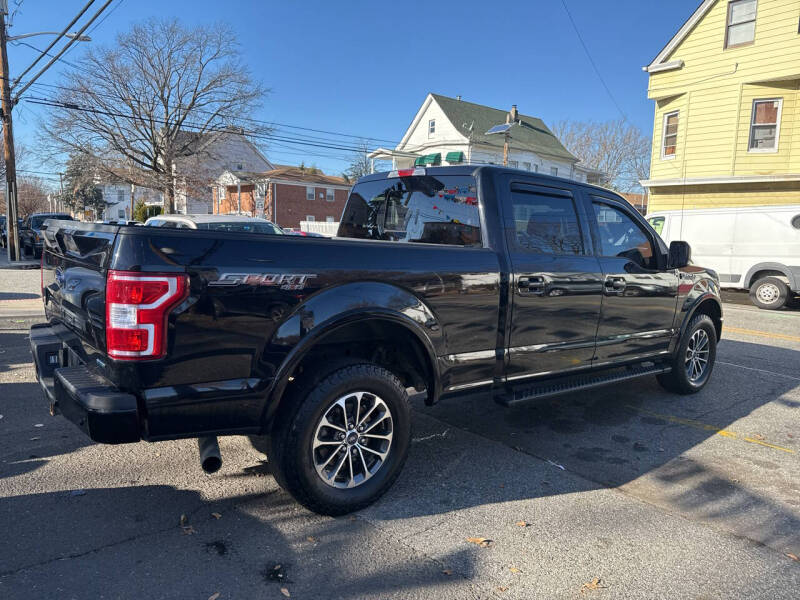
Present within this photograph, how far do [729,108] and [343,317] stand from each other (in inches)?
778

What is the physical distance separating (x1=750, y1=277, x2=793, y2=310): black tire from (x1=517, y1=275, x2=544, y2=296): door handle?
39.5 ft

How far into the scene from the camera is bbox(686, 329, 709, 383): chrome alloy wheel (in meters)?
5.74

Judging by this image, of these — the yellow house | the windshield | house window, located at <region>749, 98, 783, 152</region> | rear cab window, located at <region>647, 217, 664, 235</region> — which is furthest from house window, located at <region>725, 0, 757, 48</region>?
the windshield

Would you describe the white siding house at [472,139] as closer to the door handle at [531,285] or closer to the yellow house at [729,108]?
the yellow house at [729,108]

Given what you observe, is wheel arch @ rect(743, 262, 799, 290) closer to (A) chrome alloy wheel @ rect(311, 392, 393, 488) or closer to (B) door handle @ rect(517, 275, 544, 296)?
(B) door handle @ rect(517, 275, 544, 296)

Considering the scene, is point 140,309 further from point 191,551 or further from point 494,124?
point 494,124

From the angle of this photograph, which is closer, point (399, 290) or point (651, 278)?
point (399, 290)

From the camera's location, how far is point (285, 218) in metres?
44.9

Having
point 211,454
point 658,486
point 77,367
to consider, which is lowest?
point 658,486

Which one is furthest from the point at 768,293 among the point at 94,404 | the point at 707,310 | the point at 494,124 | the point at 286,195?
the point at 286,195

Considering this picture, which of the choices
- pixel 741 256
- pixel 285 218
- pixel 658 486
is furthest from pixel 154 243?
pixel 285 218

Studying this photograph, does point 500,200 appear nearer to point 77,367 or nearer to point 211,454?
point 211,454

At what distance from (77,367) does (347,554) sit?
68.6 inches

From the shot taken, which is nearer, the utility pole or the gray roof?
the utility pole
